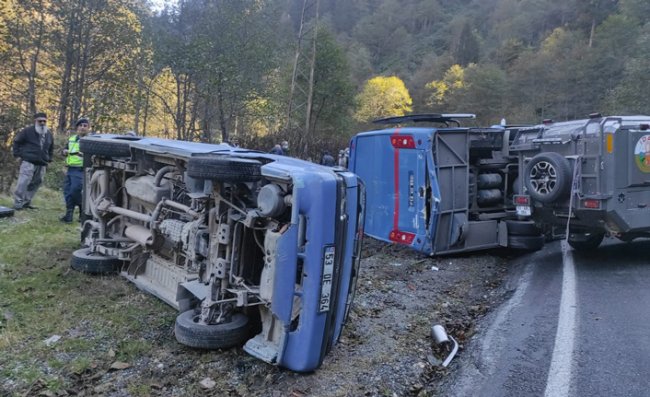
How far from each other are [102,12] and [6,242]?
1340cm

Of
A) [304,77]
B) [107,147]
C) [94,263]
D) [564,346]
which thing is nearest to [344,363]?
[564,346]

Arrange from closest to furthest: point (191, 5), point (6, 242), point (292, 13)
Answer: point (6, 242) → point (191, 5) → point (292, 13)

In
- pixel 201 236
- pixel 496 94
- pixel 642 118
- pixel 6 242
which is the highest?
pixel 496 94

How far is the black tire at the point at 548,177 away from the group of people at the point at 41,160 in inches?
262

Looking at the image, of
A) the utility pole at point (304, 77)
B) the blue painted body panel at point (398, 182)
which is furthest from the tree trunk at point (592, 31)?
the blue painted body panel at point (398, 182)

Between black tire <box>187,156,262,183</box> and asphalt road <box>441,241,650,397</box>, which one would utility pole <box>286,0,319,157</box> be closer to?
asphalt road <box>441,241,650,397</box>

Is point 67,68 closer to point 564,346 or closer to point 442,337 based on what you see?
point 442,337

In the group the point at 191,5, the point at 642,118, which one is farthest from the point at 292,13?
the point at 642,118

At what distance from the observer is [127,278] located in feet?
16.3

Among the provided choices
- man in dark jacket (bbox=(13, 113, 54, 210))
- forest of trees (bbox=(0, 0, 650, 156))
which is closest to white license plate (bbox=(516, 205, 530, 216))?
man in dark jacket (bbox=(13, 113, 54, 210))

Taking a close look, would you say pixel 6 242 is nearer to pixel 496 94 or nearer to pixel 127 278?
pixel 127 278

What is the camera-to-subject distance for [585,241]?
7551 millimetres

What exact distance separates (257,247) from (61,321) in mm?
1764

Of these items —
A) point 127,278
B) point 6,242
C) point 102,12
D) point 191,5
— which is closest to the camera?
point 127,278
